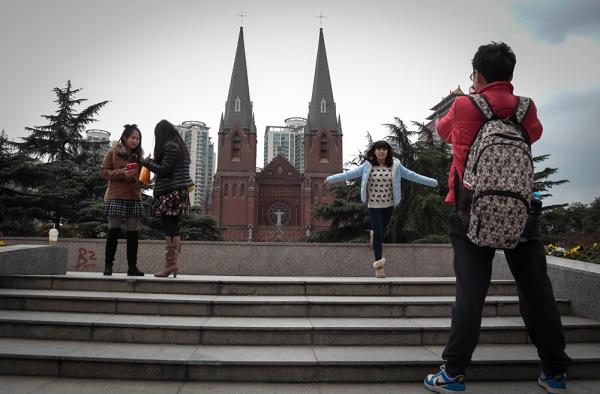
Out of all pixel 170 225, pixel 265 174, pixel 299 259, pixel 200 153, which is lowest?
pixel 299 259

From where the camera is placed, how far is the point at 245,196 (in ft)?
182

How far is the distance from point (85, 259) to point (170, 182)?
148 inches

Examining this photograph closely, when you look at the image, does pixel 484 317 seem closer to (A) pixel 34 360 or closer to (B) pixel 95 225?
(A) pixel 34 360

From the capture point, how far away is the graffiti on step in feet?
25.2

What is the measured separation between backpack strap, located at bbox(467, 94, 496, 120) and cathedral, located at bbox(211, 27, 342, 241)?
51.3 metres

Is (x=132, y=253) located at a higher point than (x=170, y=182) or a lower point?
lower

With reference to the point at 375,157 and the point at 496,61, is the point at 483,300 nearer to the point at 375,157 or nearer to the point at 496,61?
the point at 496,61

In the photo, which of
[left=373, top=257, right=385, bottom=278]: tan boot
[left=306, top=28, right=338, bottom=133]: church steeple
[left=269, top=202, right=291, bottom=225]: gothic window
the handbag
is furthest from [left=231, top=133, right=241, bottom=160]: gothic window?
[left=373, top=257, right=385, bottom=278]: tan boot

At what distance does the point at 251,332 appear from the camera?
366 centimetres

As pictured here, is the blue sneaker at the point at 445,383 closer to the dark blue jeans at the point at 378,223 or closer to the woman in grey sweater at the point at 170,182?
the dark blue jeans at the point at 378,223

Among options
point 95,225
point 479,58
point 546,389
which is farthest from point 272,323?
point 95,225

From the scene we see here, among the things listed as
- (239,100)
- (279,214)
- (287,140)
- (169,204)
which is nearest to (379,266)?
(169,204)

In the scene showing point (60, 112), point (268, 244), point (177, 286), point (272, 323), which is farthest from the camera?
point (60, 112)

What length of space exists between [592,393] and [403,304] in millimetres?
1700
